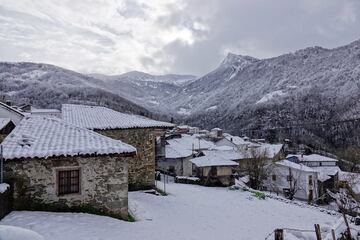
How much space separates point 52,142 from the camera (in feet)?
46.8

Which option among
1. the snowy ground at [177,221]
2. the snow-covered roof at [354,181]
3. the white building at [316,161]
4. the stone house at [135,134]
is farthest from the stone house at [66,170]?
the white building at [316,161]

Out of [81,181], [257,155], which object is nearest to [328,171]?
[257,155]

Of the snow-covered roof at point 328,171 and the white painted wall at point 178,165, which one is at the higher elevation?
the white painted wall at point 178,165

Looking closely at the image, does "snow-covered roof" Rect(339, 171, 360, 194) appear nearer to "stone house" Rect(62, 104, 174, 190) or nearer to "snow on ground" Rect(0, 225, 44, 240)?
"stone house" Rect(62, 104, 174, 190)

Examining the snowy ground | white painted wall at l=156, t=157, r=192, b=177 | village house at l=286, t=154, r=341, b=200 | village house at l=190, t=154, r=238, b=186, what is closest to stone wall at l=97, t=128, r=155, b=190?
the snowy ground

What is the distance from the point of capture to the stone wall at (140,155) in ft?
76.0

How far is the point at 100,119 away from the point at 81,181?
10609mm

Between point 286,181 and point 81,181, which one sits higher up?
point 81,181

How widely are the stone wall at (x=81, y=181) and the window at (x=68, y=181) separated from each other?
0.53ft

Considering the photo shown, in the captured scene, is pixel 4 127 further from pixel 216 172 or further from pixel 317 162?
pixel 317 162

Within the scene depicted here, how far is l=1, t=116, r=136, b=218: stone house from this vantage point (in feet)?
42.9

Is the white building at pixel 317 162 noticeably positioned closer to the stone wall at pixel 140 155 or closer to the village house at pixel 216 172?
the village house at pixel 216 172

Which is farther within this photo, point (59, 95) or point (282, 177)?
point (59, 95)

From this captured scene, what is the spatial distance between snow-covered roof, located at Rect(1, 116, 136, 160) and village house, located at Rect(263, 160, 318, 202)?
4376cm
